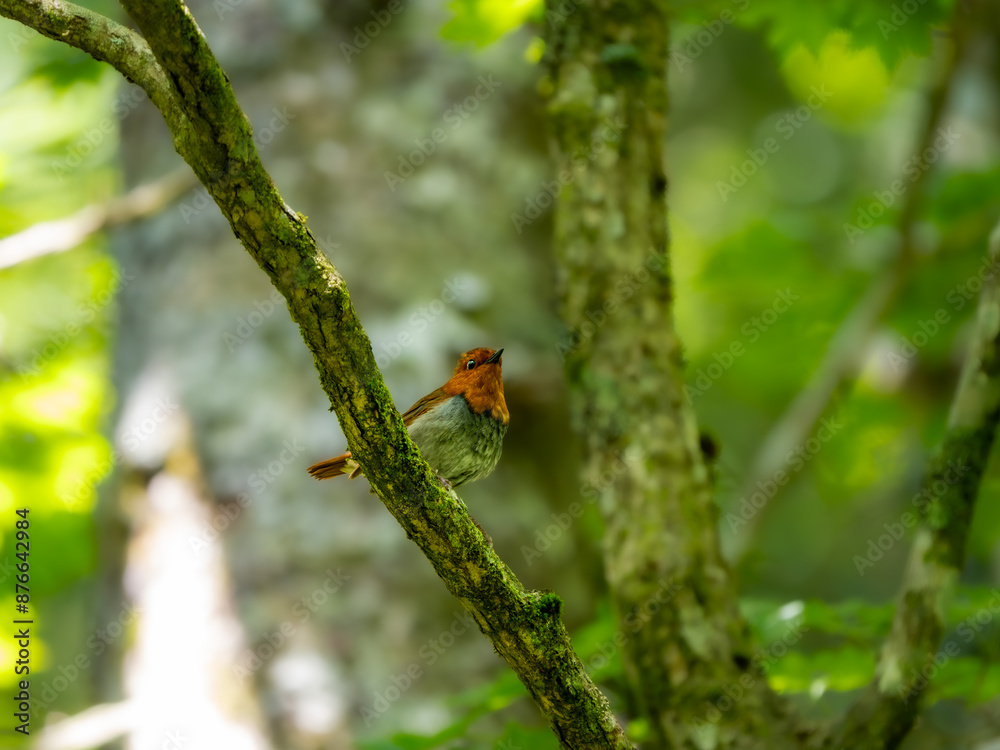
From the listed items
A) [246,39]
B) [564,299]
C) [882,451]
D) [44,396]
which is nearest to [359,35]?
[246,39]

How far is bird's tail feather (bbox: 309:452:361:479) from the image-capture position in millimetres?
2736

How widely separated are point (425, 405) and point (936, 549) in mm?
1685

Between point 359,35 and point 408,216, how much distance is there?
3.60 feet

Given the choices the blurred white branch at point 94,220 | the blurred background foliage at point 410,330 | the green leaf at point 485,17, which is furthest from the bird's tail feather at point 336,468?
the blurred white branch at point 94,220

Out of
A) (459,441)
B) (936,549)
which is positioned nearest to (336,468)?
(459,441)

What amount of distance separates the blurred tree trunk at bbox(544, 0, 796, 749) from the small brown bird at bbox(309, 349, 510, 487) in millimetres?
531

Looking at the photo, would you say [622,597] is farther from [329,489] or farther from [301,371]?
[301,371]

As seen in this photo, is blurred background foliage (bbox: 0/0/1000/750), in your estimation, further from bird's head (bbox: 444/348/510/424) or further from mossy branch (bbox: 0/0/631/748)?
mossy branch (bbox: 0/0/631/748)

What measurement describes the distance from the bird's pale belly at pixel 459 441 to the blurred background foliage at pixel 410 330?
75 centimetres

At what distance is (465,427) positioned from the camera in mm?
2594

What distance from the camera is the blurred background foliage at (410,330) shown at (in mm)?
3748

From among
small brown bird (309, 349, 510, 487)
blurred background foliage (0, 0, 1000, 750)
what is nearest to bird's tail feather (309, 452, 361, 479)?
small brown bird (309, 349, 510, 487)

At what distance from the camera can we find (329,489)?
4066mm

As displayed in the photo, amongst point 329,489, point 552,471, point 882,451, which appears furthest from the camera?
point 882,451
